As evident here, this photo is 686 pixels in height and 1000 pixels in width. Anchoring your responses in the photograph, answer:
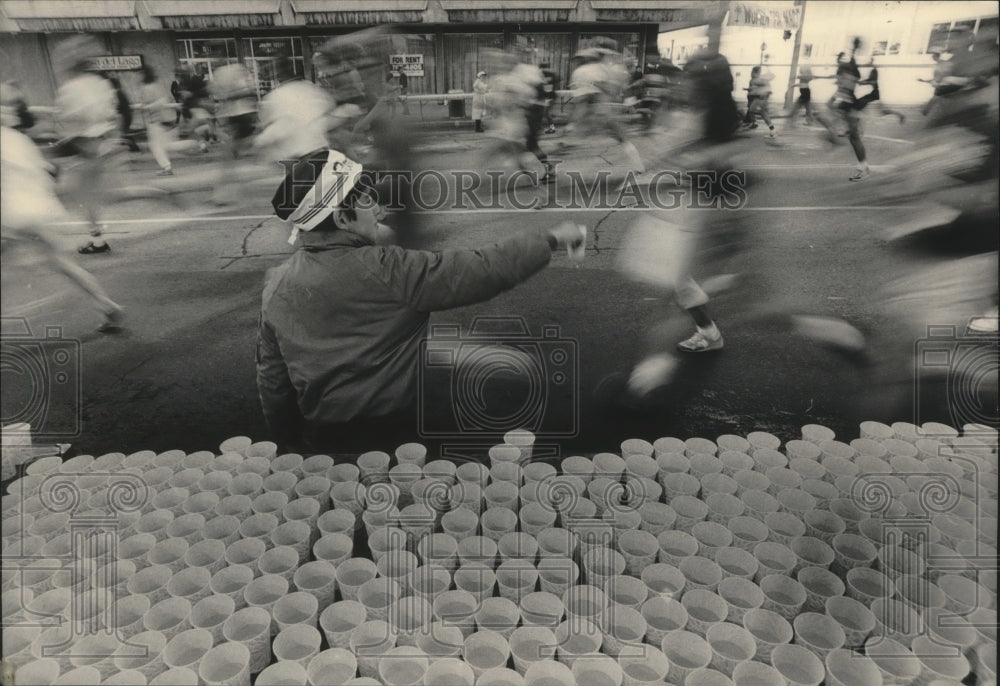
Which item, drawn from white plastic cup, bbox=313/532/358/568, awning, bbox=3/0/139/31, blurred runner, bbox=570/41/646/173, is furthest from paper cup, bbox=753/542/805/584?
blurred runner, bbox=570/41/646/173

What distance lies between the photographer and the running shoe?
345 cm

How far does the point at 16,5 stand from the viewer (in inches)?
51.4

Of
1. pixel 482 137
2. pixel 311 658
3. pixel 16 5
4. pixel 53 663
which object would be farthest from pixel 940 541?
pixel 482 137

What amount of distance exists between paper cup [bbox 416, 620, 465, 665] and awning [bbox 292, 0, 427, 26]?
53.9 inches

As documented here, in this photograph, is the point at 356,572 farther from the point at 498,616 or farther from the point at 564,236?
the point at 564,236

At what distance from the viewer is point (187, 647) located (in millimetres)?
1140

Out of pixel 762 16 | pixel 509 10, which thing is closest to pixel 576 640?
pixel 509 10

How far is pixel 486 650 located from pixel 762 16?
2.03 metres

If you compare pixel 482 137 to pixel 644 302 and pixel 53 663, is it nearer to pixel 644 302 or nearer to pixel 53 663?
pixel 644 302

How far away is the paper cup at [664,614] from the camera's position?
1204mm

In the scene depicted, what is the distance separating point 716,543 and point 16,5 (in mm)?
1945

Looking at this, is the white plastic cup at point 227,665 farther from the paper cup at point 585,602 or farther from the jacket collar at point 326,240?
the jacket collar at point 326,240

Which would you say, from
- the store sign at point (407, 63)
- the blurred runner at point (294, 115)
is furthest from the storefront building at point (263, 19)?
the blurred runner at point (294, 115)
